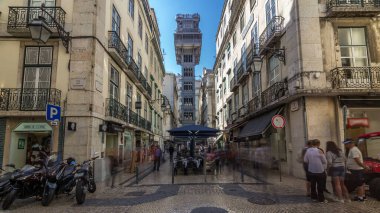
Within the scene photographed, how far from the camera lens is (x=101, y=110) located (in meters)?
13.2

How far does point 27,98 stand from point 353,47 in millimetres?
15125

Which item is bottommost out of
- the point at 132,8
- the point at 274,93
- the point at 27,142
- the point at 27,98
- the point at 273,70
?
the point at 27,142

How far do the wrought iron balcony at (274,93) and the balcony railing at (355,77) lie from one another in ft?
7.63

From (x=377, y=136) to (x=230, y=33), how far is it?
23.7 metres

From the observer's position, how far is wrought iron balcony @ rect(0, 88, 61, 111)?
11.7 meters

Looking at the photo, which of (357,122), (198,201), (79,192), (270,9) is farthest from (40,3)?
(357,122)

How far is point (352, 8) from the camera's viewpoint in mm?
12141

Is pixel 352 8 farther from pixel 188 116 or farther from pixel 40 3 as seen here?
pixel 188 116

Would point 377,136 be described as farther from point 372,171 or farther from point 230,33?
point 230,33

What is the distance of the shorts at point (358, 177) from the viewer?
7.32 meters

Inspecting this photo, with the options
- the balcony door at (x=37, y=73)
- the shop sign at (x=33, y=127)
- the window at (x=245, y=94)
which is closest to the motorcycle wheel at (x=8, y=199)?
the shop sign at (x=33, y=127)

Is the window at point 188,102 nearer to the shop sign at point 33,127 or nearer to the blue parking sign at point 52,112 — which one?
the shop sign at point 33,127

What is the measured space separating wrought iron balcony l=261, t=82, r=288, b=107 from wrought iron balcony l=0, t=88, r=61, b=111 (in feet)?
35.1

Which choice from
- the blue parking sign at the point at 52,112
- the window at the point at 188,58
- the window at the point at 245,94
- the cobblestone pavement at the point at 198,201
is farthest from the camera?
the window at the point at 188,58
